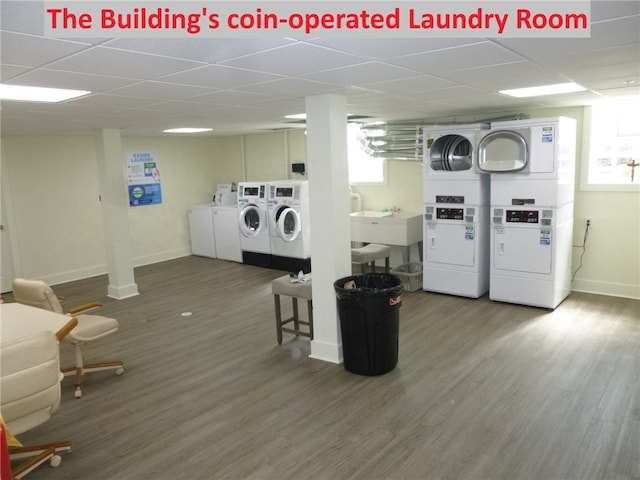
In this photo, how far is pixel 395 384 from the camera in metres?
3.82

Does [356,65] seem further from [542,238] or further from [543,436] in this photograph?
[542,238]

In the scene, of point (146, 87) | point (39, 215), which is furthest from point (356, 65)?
point (39, 215)

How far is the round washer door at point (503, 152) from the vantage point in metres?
5.23

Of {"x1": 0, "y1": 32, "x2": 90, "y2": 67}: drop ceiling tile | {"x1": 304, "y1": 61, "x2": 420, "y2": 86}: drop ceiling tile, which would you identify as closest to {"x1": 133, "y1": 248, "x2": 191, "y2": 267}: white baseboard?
{"x1": 304, "y1": 61, "x2": 420, "y2": 86}: drop ceiling tile

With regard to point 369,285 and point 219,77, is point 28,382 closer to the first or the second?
point 219,77

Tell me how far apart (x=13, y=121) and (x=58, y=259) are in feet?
9.85

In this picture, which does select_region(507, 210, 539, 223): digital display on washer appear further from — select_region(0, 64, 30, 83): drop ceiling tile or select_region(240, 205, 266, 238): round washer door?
select_region(0, 64, 30, 83): drop ceiling tile

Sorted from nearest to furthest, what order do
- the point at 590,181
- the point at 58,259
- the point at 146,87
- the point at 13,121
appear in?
the point at 146,87
the point at 13,121
the point at 590,181
the point at 58,259

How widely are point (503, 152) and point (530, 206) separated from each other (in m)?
0.69

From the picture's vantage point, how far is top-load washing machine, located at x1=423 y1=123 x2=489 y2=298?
5.69 meters

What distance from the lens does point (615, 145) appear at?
5.73m

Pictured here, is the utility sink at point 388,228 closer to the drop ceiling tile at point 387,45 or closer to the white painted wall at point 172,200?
the white painted wall at point 172,200

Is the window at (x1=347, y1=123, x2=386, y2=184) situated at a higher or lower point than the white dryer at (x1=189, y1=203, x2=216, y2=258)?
higher

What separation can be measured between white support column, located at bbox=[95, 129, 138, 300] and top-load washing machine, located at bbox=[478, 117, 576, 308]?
4.60 meters
